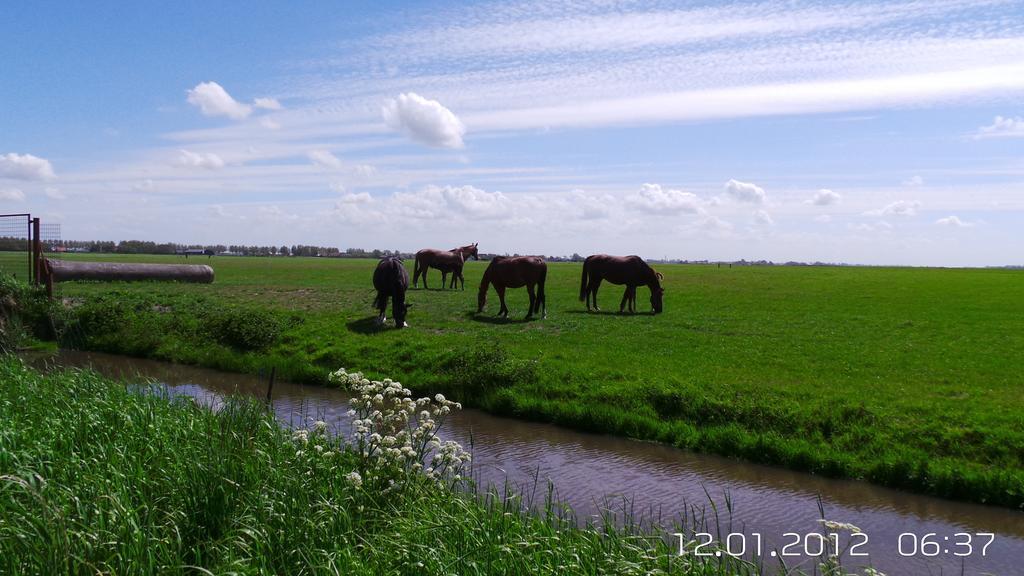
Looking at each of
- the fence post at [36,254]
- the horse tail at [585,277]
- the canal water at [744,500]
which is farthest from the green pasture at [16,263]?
the horse tail at [585,277]

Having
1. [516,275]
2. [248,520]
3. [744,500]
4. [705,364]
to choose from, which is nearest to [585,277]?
[516,275]

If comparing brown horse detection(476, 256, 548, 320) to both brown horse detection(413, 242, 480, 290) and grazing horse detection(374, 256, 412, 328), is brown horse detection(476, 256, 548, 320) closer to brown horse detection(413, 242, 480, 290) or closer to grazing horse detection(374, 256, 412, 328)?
grazing horse detection(374, 256, 412, 328)

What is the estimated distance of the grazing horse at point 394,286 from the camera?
22.4 m

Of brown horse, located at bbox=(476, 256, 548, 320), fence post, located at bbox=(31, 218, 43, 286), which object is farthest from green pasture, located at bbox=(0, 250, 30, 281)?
brown horse, located at bbox=(476, 256, 548, 320)

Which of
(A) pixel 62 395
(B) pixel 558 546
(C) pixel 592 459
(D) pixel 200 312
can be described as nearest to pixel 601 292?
(D) pixel 200 312

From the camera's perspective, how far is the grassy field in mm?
11117

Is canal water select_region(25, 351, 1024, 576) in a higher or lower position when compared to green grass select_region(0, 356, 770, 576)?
lower

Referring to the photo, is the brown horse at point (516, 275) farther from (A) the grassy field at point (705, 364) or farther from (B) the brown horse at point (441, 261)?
(B) the brown horse at point (441, 261)

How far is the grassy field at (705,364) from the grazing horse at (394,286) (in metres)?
0.92

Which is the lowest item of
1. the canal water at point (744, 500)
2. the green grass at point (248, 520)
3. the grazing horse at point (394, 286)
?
the canal water at point (744, 500)

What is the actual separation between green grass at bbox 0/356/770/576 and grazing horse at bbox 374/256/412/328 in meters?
14.1

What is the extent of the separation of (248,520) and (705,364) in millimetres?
12226

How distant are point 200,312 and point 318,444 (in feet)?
60.3
